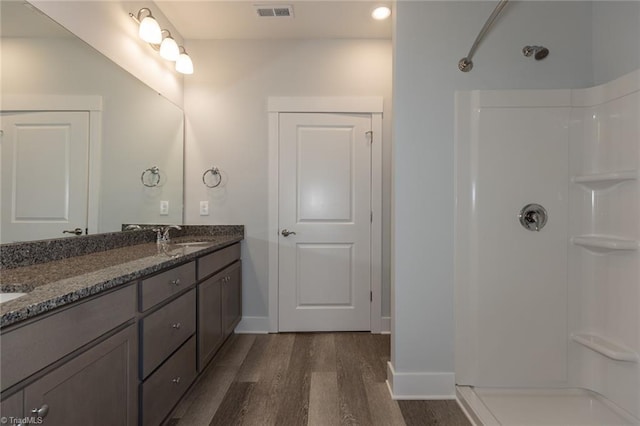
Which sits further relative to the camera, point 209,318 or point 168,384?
point 209,318

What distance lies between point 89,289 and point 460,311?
1760 mm

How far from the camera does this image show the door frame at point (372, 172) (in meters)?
2.78

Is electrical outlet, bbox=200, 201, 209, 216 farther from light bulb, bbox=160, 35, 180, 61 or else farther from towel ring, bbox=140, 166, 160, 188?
light bulb, bbox=160, 35, 180, 61

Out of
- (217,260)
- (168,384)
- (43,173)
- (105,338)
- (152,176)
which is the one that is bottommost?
(168,384)

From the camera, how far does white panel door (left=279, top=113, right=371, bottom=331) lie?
279 centimetres

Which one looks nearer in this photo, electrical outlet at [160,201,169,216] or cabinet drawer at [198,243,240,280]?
cabinet drawer at [198,243,240,280]

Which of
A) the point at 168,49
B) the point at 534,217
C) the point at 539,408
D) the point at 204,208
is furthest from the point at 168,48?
the point at 539,408

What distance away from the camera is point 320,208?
281cm

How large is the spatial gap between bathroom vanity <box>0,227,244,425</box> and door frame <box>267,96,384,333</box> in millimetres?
898

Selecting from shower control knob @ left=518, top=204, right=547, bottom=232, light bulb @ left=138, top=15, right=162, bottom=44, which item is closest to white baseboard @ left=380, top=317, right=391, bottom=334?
shower control knob @ left=518, top=204, right=547, bottom=232

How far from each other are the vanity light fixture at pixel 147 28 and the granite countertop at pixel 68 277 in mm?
1429

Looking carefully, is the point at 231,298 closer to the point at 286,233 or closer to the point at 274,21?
the point at 286,233

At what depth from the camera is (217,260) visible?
215 cm

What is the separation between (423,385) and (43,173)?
2.17 m
